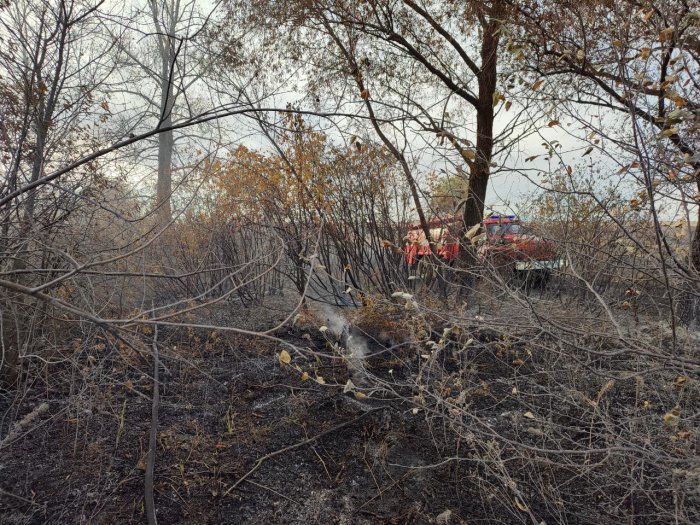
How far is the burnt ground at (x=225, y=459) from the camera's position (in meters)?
3.07

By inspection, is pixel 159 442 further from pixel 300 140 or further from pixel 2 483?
pixel 300 140

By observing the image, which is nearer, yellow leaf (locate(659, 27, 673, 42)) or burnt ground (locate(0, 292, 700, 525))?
yellow leaf (locate(659, 27, 673, 42))

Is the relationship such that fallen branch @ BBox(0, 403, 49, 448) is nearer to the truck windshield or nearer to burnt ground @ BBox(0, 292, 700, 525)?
burnt ground @ BBox(0, 292, 700, 525)

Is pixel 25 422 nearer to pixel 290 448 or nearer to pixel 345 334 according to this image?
pixel 290 448

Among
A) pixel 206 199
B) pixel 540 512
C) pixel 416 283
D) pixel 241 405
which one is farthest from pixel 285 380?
→ pixel 206 199

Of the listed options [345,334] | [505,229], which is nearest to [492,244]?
[505,229]

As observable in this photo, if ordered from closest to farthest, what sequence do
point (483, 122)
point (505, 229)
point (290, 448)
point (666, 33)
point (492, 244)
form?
point (666, 33), point (290, 448), point (492, 244), point (505, 229), point (483, 122)

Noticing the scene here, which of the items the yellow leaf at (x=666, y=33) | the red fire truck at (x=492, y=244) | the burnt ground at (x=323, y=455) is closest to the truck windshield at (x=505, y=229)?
the red fire truck at (x=492, y=244)

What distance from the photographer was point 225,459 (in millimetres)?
3600

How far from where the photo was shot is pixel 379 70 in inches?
255

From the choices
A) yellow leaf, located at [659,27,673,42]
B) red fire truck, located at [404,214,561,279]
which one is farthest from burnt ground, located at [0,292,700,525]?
yellow leaf, located at [659,27,673,42]

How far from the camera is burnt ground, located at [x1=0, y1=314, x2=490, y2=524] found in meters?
3.07

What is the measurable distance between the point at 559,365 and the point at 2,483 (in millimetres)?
4710

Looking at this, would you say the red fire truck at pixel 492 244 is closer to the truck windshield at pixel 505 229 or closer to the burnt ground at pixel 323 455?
the truck windshield at pixel 505 229
